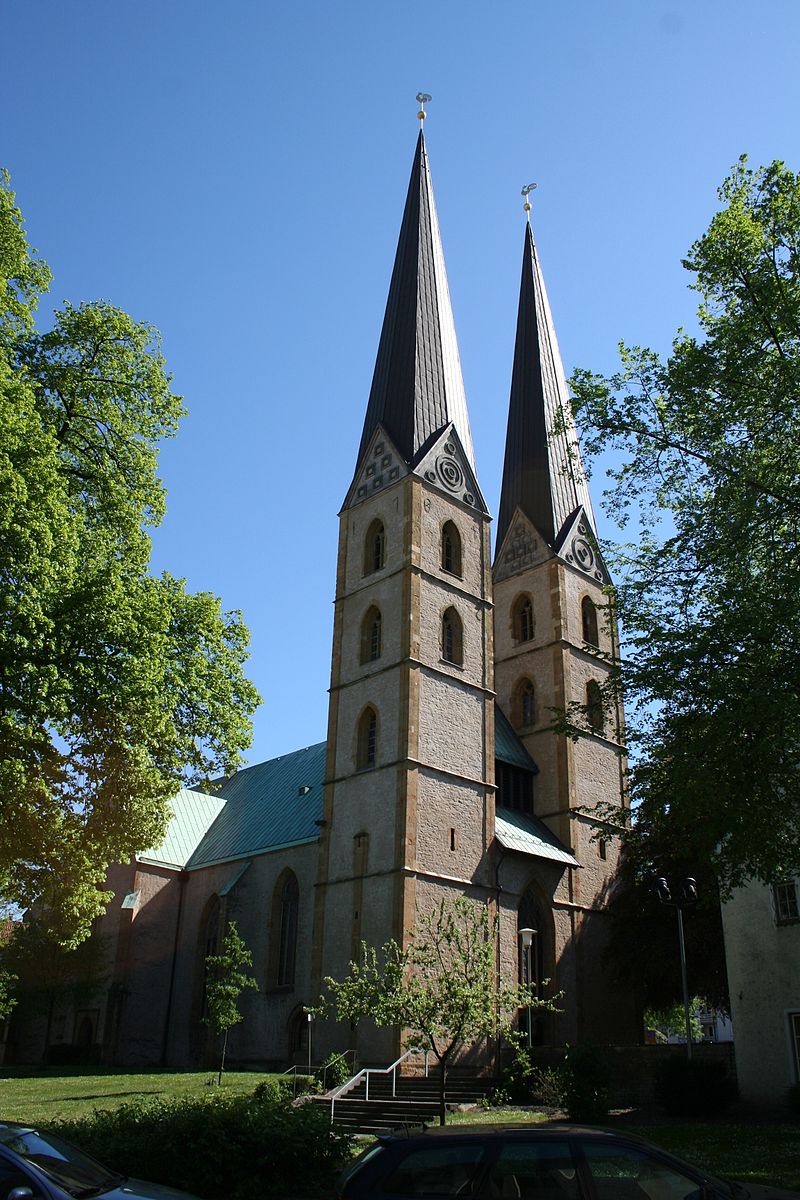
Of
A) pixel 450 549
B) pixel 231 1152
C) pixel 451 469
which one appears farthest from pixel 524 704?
pixel 231 1152

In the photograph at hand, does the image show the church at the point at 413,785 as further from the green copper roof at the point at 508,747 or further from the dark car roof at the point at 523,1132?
the dark car roof at the point at 523,1132

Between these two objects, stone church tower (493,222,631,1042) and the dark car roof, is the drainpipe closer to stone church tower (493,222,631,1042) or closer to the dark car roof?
stone church tower (493,222,631,1042)

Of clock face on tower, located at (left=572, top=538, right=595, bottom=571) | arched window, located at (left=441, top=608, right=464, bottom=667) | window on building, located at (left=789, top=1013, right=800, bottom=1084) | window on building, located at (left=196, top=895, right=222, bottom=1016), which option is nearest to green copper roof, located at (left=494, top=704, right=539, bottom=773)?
arched window, located at (left=441, top=608, right=464, bottom=667)

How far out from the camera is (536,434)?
43.2 metres

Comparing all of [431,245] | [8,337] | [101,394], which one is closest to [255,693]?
[101,394]

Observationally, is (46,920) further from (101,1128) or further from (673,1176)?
(673,1176)

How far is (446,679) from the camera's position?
106 ft

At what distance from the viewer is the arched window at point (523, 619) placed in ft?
131

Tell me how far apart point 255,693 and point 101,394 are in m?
6.94

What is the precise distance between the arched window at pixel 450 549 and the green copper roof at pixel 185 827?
1376 centimetres

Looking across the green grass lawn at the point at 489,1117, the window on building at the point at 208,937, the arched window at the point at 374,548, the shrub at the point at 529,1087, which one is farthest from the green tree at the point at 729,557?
the window on building at the point at 208,937

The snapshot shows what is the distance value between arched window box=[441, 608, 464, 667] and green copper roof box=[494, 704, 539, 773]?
4.06 meters

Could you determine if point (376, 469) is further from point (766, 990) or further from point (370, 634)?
point (766, 990)

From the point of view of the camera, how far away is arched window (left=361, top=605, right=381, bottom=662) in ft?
108
